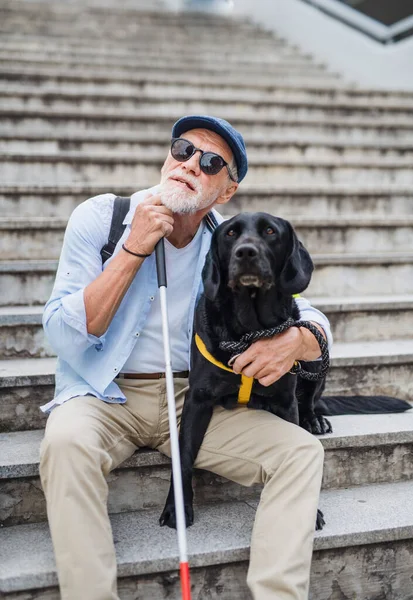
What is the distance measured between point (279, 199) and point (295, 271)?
206 cm

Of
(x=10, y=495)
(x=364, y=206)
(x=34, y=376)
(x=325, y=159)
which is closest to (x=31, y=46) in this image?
(x=325, y=159)

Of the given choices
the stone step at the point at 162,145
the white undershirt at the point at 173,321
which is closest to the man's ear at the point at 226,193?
the white undershirt at the point at 173,321

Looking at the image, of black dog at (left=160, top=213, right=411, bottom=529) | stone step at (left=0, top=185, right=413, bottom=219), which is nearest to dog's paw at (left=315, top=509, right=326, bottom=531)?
black dog at (left=160, top=213, right=411, bottom=529)

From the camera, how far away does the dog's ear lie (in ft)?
6.88

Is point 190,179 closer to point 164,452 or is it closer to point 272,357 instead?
point 272,357

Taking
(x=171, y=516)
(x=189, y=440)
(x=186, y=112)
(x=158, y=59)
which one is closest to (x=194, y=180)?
(x=189, y=440)

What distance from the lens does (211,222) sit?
2.52 metres

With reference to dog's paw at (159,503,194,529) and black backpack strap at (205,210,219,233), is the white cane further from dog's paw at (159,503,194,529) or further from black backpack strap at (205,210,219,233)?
black backpack strap at (205,210,219,233)

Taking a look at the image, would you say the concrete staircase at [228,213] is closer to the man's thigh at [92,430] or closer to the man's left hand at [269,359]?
the man's thigh at [92,430]

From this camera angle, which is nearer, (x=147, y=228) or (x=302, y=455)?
(x=302, y=455)

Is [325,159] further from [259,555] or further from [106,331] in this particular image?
[259,555]

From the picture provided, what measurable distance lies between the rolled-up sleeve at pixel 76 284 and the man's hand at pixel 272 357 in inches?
19.6

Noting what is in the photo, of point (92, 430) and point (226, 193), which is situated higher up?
point (226, 193)

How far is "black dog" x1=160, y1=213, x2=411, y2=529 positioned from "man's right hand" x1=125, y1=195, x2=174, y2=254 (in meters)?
0.18
